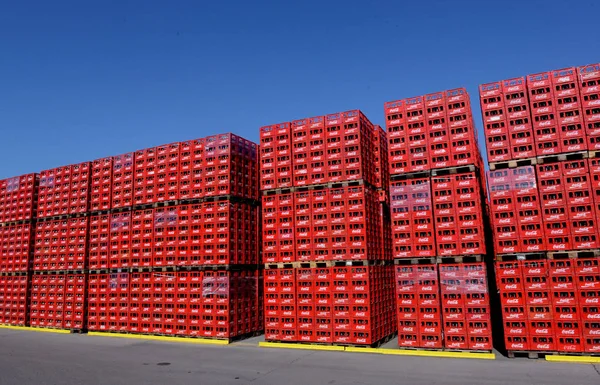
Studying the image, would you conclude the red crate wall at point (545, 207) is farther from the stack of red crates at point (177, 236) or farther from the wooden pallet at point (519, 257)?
the stack of red crates at point (177, 236)

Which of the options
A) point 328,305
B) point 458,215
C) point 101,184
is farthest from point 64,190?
point 458,215

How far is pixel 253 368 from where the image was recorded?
437 inches

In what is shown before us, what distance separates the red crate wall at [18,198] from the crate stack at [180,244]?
5.14 m

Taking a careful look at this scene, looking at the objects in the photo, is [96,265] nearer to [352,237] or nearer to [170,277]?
[170,277]

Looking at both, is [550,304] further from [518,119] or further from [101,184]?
[101,184]

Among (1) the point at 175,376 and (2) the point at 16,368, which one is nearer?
(1) the point at 175,376

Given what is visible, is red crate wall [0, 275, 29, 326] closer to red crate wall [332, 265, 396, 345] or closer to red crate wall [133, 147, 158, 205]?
red crate wall [133, 147, 158, 205]

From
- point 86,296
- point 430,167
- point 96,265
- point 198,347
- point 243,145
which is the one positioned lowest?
point 198,347

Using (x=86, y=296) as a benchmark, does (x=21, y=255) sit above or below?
above

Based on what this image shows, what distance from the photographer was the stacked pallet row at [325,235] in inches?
536

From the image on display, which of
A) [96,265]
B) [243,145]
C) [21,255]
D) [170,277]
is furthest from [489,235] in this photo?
[21,255]

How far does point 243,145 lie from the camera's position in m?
17.2

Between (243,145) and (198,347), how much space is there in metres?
7.66

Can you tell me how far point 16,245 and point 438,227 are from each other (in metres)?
20.3
